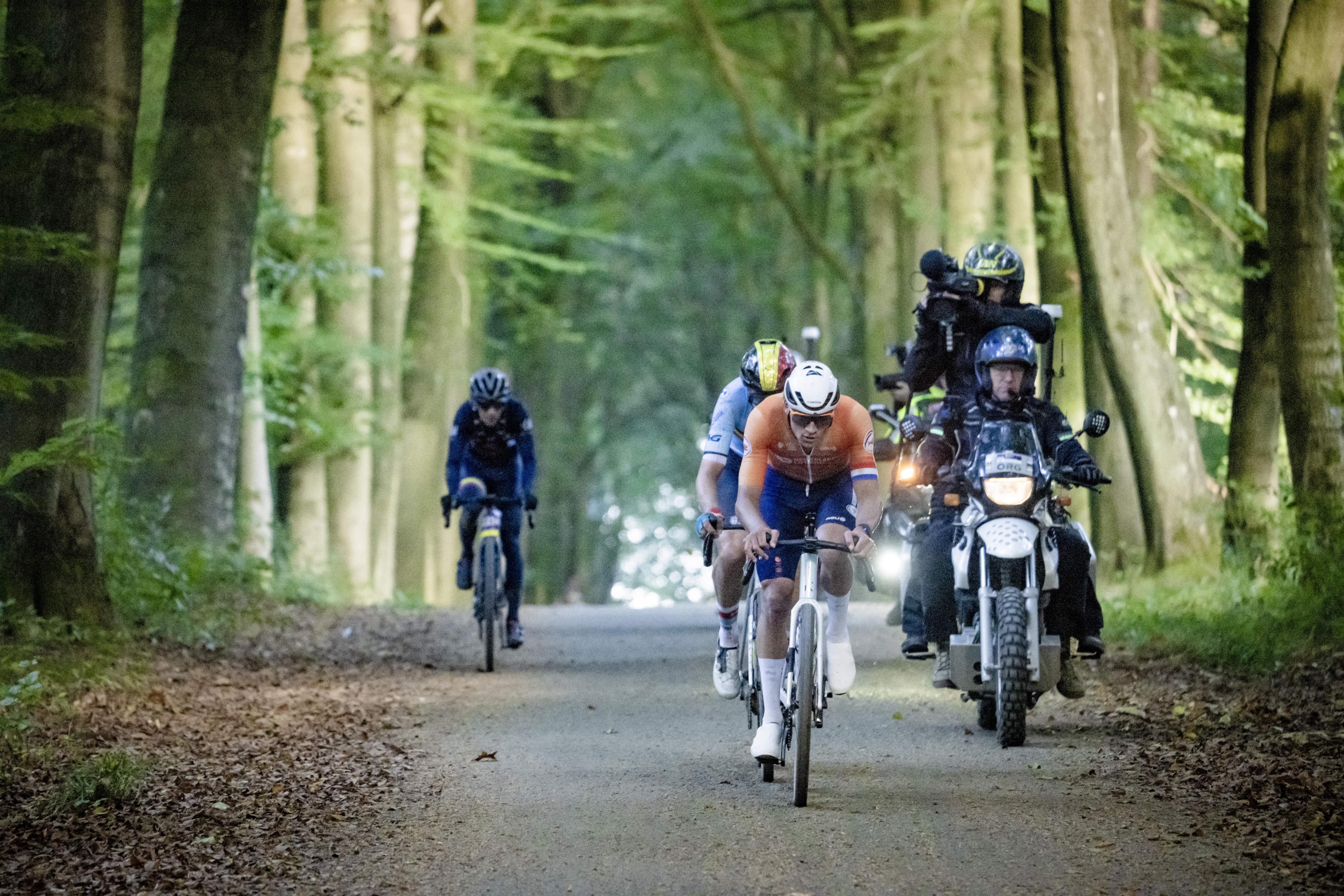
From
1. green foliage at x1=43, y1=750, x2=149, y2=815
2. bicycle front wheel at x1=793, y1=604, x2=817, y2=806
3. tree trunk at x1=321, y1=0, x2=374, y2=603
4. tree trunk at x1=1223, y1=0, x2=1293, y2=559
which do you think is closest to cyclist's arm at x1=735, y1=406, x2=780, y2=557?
bicycle front wheel at x1=793, y1=604, x2=817, y2=806

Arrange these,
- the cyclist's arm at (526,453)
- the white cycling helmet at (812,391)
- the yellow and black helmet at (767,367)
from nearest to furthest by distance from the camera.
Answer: the white cycling helmet at (812,391) → the yellow and black helmet at (767,367) → the cyclist's arm at (526,453)

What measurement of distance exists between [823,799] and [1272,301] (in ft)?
26.5

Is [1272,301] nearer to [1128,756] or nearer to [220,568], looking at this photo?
[1128,756]

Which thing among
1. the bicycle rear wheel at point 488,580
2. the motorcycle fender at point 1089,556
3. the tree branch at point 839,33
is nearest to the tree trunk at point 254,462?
the bicycle rear wheel at point 488,580

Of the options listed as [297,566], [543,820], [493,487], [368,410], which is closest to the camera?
[543,820]

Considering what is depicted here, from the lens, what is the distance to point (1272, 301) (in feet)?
48.1

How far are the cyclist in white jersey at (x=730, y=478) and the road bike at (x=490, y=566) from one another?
381 cm

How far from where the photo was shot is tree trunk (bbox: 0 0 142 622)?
12.3 m

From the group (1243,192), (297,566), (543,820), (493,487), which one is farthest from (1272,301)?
(297,566)

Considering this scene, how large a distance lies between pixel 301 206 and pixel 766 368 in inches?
533

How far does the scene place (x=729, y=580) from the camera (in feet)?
30.1

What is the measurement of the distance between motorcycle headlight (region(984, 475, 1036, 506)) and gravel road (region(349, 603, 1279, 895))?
133 cm

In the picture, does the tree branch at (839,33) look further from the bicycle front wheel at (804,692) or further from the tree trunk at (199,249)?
the bicycle front wheel at (804,692)

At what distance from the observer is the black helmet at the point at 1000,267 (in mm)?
11078
